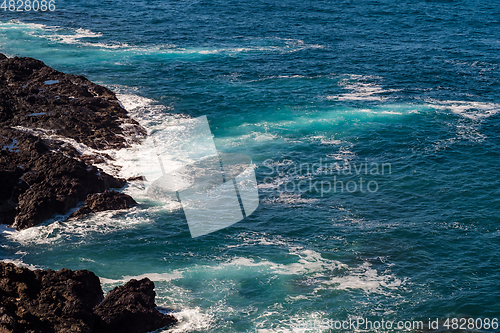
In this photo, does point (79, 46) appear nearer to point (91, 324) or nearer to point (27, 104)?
point (27, 104)

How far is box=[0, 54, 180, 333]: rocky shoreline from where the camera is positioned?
18.9 meters

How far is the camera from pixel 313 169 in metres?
36.4

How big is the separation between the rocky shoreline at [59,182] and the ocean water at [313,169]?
5.04 feet

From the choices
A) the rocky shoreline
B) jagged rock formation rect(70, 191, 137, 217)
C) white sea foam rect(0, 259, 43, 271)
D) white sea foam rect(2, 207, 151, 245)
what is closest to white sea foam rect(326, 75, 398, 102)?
the rocky shoreline

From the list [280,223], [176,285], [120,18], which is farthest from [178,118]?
[120,18]

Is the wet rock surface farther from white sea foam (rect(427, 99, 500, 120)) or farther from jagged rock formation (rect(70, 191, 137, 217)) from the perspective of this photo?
white sea foam (rect(427, 99, 500, 120))

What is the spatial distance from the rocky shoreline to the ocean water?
5.04ft

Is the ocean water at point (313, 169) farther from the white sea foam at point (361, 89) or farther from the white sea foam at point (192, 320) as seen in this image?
the white sea foam at point (361, 89)

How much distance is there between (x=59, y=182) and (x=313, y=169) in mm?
16735

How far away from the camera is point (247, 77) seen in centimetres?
5662

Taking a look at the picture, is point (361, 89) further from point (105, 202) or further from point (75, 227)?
point (75, 227)

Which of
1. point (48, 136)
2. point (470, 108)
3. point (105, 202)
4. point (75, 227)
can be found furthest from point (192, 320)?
point (470, 108)

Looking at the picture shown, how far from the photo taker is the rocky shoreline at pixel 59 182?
61.9 feet

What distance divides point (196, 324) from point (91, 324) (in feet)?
14.4
